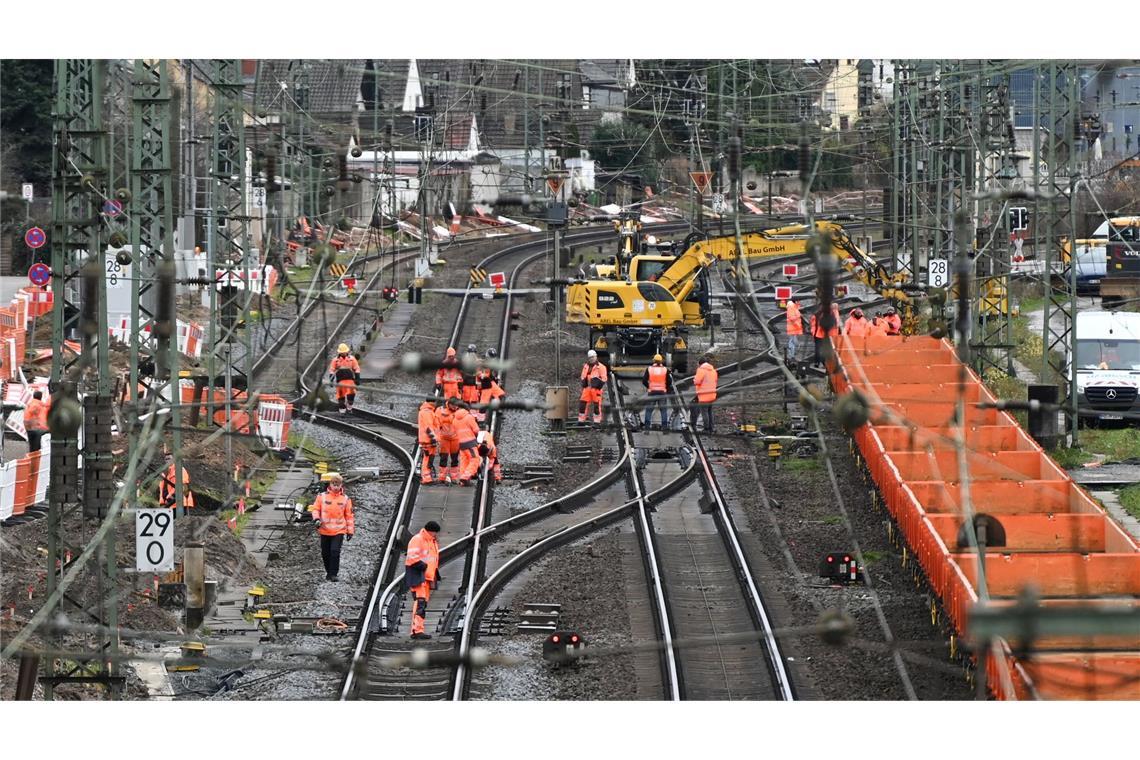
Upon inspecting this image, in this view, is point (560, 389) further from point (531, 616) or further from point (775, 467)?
point (531, 616)

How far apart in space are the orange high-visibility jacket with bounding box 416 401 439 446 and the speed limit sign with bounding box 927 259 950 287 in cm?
1094

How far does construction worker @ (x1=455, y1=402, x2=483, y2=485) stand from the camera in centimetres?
2350

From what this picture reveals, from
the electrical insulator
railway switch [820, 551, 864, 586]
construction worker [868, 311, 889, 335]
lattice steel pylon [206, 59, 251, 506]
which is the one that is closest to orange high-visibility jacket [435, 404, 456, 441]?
lattice steel pylon [206, 59, 251, 506]

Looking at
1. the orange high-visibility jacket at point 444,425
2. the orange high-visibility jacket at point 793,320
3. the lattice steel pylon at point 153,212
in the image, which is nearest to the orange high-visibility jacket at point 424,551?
the lattice steel pylon at point 153,212

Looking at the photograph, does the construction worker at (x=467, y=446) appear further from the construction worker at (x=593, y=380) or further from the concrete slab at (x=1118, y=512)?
the concrete slab at (x=1118, y=512)

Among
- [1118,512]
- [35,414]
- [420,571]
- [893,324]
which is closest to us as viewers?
[420,571]

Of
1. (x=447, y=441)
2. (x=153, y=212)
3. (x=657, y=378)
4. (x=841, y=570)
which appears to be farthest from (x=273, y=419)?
(x=841, y=570)

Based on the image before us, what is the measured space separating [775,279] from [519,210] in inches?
446

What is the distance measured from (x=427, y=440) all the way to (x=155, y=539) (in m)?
7.50

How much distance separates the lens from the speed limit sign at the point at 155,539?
54.1 feet

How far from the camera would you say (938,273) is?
31234 millimetres

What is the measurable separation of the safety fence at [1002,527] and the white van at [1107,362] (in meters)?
1.95

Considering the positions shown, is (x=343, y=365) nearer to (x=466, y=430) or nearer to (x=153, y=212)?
(x=466, y=430)

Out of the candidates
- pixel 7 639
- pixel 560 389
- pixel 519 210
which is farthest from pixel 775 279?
pixel 7 639
